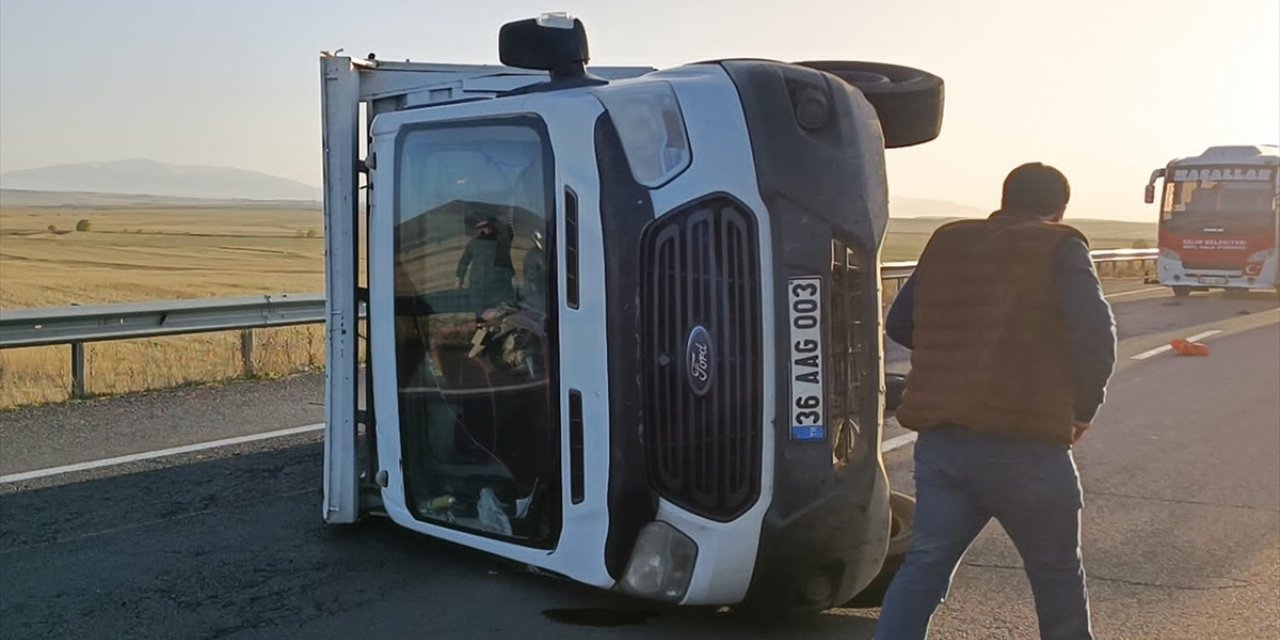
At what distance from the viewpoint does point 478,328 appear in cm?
470

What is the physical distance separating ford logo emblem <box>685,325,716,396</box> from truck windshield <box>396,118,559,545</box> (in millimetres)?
553

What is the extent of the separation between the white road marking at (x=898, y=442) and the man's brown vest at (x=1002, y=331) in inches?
176

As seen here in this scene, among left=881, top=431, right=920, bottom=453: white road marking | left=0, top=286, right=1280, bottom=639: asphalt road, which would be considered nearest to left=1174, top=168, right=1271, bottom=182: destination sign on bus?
left=0, top=286, right=1280, bottom=639: asphalt road

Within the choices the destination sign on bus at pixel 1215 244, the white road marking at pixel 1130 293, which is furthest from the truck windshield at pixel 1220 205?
the white road marking at pixel 1130 293

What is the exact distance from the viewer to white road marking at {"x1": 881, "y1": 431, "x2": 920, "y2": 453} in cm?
798

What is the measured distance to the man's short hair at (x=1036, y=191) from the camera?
3.52 m

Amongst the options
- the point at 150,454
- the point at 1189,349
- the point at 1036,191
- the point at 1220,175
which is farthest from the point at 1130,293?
the point at 1036,191

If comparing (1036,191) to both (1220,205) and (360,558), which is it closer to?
(360,558)

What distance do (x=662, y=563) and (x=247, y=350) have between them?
7.65 m

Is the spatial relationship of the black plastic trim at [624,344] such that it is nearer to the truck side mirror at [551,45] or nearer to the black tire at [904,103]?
the truck side mirror at [551,45]

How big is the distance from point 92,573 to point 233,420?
3.40m

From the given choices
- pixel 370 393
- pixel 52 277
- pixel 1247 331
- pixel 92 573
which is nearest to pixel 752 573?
pixel 370 393

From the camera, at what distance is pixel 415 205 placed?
4.88m

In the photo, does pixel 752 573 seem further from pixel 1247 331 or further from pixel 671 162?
pixel 1247 331
